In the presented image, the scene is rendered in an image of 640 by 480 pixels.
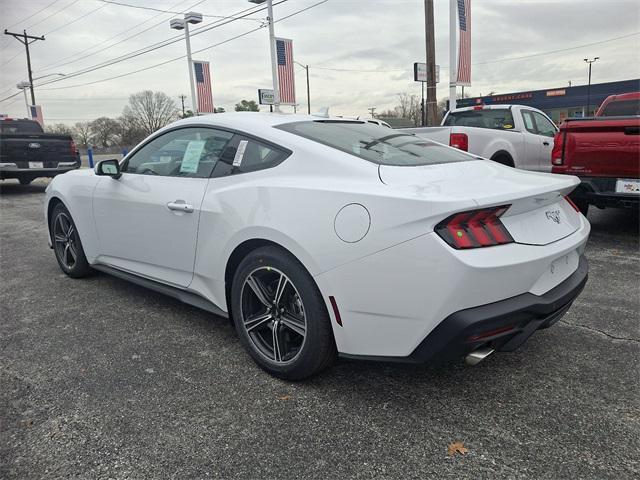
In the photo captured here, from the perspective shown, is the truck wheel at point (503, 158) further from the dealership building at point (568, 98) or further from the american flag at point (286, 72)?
the dealership building at point (568, 98)

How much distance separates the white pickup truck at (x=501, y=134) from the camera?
7.84m

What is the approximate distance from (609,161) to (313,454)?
4675mm

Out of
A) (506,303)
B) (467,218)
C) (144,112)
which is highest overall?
(144,112)

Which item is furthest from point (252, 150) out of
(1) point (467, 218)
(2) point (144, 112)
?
(2) point (144, 112)

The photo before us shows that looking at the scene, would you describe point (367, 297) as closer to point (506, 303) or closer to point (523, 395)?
point (506, 303)

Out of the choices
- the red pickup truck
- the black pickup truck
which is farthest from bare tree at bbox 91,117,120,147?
the red pickup truck

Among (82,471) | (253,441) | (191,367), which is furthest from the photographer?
(191,367)

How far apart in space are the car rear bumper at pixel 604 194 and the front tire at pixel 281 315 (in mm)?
4108

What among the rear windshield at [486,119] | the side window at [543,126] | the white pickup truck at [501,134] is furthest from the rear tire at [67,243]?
the side window at [543,126]

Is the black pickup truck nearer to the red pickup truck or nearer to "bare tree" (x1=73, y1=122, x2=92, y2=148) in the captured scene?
the red pickup truck

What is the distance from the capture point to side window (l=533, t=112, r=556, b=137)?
8.82m

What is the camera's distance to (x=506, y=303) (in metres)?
2.05

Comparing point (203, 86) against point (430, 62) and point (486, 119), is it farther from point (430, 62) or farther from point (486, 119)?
point (486, 119)

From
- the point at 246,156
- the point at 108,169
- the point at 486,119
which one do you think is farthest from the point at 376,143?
the point at 486,119
